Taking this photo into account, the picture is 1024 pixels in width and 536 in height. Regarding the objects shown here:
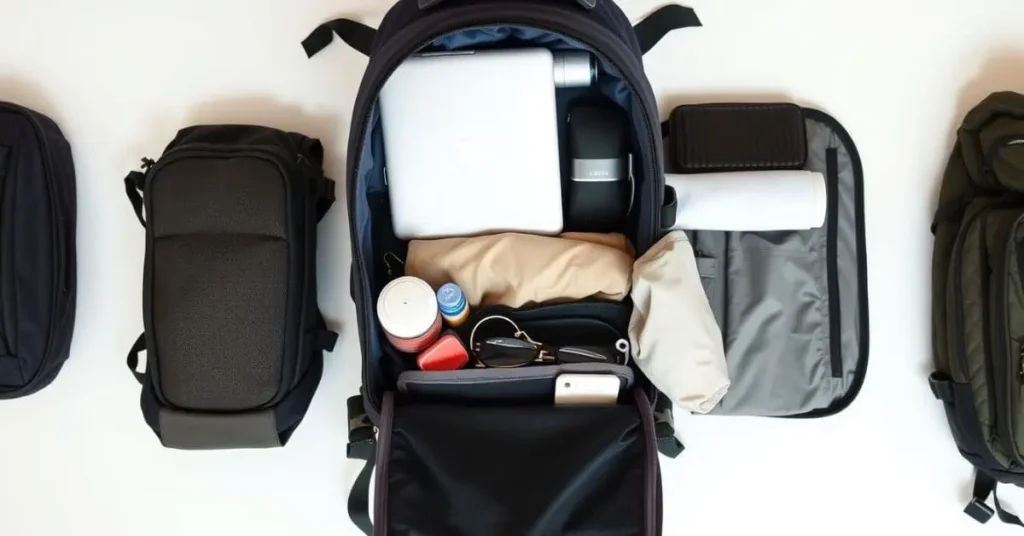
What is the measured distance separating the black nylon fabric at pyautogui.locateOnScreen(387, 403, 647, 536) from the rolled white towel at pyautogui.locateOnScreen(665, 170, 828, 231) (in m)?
0.30

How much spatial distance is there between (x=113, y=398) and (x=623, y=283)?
0.80 m

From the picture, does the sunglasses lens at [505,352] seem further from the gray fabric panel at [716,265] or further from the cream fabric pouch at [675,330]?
the gray fabric panel at [716,265]

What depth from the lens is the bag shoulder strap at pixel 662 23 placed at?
1.15m

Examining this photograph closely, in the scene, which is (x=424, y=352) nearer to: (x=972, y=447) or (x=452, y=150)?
(x=452, y=150)

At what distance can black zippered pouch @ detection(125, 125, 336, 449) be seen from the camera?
104cm

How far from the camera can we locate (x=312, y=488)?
120 cm

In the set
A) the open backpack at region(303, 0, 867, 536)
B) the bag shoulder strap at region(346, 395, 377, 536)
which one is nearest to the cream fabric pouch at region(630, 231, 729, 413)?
the open backpack at region(303, 0, 867, 536)

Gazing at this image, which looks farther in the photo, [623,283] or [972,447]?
[972,447]

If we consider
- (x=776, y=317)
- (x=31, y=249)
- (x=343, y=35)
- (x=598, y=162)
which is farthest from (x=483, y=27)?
(x=31, y=249)

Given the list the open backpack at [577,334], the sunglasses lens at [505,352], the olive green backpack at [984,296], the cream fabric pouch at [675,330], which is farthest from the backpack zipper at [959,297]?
the sunglasses lens at [505,352]

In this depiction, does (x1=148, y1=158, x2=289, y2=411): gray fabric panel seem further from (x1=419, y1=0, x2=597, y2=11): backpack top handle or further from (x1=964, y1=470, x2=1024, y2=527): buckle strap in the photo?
(x1=964, y1=470, x2=1024, y2=527): buckle strap

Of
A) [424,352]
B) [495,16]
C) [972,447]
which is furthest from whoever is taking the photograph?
[972,447]

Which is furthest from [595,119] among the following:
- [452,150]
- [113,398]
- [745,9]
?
[113,398]

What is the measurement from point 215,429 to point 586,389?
1.64 feet
